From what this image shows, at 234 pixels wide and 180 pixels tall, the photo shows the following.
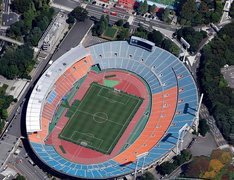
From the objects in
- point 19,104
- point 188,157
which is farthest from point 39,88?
point 188,157

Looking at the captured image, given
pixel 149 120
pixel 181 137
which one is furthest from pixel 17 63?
pixel 181 137

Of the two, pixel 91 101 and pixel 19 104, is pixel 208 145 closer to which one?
pixel 91 101

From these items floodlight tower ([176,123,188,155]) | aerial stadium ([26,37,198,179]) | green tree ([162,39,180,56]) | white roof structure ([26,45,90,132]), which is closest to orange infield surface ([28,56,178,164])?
aerial stadium ([26,37,198,179])

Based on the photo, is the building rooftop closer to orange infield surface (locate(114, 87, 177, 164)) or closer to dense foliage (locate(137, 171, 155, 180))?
orange infield surface (locate(114, 87, 177, 164))

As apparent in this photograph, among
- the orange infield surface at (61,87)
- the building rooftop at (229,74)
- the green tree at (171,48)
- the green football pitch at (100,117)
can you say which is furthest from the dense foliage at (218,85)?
the orange infield surface at (61,87)

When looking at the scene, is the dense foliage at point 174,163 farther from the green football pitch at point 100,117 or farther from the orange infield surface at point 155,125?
the green football pitch at point 100,117

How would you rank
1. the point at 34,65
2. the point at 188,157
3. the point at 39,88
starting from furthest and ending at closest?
the point at 34,65, the point at 39,88, the point at 188,157
